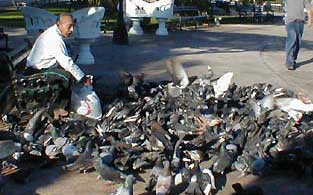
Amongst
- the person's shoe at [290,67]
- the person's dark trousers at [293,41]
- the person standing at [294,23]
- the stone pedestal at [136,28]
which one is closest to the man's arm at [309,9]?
the person standing at [294,23]

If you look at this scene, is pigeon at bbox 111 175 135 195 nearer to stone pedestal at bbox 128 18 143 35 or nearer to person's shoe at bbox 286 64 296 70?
person's shoe at bbox 286 64 296 70

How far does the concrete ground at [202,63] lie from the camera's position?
19.2 ft

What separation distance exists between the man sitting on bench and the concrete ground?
5.97 feet

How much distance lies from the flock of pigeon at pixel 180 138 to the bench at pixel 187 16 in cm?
1495

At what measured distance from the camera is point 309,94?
33.5 ft

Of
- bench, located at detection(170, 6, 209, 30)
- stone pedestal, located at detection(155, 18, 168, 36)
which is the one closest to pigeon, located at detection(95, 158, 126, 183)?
stone pedestal, located at detection(155, 18, 168, 36)

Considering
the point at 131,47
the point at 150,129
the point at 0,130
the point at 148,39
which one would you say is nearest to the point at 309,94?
the point at 150,129

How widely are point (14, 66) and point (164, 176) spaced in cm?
355

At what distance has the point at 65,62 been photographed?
7773mm

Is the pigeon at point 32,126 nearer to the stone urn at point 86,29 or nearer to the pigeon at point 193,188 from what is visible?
the pigeon at point 193,188

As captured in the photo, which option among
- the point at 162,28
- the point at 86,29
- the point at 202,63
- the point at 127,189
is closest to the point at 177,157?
the point at 127,189

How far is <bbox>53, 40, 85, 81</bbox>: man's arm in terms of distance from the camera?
7.74 meters

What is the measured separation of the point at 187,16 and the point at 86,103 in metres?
17.8

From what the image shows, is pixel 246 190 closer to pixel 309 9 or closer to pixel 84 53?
pixel 84 53
